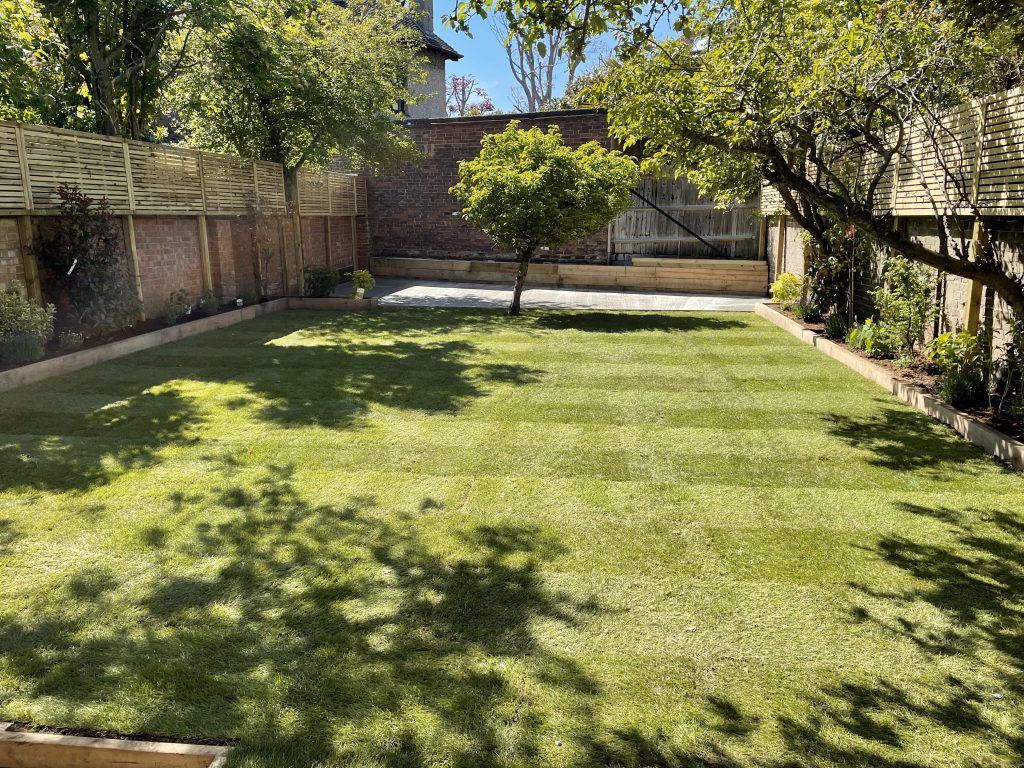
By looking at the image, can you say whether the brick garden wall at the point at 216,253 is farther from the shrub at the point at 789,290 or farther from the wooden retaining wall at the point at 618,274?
the shrub at the point at 789,290

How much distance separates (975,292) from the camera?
22.4ft

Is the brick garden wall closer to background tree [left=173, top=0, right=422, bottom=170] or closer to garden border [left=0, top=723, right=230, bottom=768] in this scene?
background tree [left=173, top=0, right=422, bottom=170]

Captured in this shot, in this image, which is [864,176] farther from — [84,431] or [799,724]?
[84,431]

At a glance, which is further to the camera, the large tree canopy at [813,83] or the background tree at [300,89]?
the background tree at [300,89]

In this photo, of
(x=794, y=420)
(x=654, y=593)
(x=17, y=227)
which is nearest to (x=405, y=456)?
(x=654, y=593)

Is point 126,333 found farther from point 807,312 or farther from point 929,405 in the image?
point 807,312

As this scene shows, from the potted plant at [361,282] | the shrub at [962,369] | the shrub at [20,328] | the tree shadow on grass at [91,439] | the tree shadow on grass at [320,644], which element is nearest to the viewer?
the tree shadow on grass at [320,644]

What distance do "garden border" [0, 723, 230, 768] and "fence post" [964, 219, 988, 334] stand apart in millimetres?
7290

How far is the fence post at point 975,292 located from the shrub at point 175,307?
10.4m

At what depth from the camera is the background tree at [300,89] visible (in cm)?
1189

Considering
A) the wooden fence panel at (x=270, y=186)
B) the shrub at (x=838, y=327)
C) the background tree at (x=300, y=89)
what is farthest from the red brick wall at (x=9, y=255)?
the shrub at (x=838, y=327)

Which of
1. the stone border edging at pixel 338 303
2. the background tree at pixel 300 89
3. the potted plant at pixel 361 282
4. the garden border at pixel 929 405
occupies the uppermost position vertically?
the background tree at pixel 300 89

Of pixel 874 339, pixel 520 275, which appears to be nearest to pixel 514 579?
pixel 874 339

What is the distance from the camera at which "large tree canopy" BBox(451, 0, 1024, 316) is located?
6.04m
